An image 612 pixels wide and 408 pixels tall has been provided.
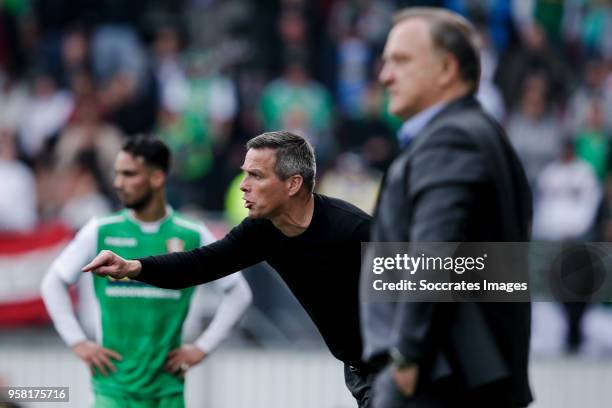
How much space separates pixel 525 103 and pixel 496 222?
10.4 metres

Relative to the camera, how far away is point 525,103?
14.9 meters

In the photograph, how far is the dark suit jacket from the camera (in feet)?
14.9

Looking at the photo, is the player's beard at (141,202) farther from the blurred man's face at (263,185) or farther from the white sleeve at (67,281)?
the blurred man's face at (263,185)

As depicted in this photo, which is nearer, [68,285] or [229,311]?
[68,285]

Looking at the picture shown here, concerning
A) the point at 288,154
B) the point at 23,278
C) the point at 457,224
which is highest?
the point at 23,278

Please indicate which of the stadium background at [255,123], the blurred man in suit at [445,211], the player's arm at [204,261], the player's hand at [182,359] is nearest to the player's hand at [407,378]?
the blurred man in suit at [445,211]

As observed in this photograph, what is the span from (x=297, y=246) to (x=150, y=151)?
1.87 metres

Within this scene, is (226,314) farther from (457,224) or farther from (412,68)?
(457,224)

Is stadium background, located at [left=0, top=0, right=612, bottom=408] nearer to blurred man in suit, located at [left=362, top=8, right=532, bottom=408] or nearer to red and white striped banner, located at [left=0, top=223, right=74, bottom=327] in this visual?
red and white striped banner, located at [left=0, top=223, right=74, bottom=327]

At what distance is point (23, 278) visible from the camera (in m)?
12.0

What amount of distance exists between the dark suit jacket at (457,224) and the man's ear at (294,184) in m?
1.64

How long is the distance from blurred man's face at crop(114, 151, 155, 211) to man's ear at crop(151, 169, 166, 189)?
0.05ft

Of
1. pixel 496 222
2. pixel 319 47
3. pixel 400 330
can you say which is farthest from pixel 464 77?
pixel 319 47

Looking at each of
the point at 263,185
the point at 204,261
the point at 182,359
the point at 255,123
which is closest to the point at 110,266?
the point at 204,261
